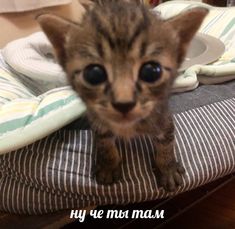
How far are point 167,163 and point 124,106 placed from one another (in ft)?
0.93

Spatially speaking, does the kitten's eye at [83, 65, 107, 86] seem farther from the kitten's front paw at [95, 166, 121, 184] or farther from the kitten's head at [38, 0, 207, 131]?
the kitten's front paw at [95, 166, 121, 184]

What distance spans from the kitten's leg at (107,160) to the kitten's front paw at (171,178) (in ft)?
0.33

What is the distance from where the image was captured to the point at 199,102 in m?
1.18

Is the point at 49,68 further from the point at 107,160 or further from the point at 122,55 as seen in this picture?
the point at 122,55

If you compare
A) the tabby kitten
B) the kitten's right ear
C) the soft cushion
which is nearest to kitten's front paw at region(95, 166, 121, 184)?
the tabby kitten

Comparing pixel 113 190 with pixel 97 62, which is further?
pixel 113 190

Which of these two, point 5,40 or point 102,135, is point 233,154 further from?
point 5,40

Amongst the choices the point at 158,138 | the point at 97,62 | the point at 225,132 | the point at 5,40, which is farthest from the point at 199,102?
the point at 5,40

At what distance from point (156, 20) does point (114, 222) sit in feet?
1.92

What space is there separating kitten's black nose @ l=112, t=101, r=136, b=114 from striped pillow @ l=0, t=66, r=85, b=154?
10.3 inches

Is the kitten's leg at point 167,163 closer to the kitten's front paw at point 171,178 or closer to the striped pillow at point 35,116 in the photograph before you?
the kitten's front paw at point 171,178

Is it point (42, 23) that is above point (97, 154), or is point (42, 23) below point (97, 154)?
above

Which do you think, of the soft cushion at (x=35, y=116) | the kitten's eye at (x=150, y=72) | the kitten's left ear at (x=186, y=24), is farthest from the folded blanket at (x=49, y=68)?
the kitten's eye at (x=150, y=72)

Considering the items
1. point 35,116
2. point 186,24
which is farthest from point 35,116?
point 186,24
